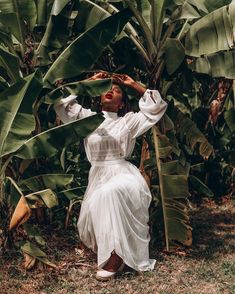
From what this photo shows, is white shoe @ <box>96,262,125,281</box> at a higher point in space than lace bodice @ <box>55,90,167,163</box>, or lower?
lower

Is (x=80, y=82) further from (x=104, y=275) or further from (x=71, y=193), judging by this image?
(x=104, y=275)

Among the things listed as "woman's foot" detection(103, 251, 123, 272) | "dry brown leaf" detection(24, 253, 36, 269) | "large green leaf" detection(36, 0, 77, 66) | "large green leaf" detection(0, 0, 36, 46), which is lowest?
"woman's foot" detection(103, 251, 123, 272)

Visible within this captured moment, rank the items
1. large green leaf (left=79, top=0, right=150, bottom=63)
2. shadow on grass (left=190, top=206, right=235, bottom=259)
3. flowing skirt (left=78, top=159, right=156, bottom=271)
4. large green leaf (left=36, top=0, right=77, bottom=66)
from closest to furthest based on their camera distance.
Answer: flowing skirt (left=78, top=159, right=156, bottom=271)
large green leaf (left=36, top=0, right=77, bottom=66)
large green leaf (left=79, top=0, right=150, bottom=63)
shadow on grass (left=190, top=206, right=235, bottom=259)

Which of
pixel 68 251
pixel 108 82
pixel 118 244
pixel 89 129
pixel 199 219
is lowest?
pixel 199 219

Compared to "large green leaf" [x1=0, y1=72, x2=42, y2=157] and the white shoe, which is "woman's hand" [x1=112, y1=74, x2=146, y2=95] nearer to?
"large green leaf" [x1=0, y1=72, x2=42, y2=157]

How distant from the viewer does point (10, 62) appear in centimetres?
543

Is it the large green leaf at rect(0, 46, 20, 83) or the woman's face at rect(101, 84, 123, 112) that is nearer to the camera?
the large green leaf at rect(0, 46, 20, 83)

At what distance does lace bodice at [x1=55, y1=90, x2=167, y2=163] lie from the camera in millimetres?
5532

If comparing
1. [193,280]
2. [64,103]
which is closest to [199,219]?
[193,280]

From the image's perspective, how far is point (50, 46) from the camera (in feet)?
18.9

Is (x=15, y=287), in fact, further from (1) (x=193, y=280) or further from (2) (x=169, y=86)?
(2) (x=169, y=86)

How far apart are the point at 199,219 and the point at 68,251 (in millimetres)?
2455

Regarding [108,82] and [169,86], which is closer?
[108,82]

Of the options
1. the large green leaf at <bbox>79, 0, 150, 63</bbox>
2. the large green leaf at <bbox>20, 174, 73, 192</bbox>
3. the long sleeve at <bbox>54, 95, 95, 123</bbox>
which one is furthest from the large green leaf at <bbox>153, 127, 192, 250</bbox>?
the large green leaf at <bbox>20, 174, 73, 192</bbox>
